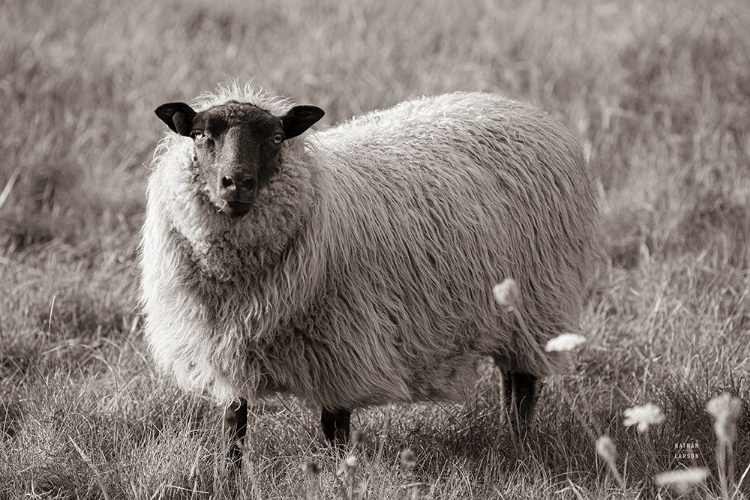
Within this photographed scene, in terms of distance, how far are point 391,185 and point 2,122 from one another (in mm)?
3735

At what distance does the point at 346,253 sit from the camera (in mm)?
3371

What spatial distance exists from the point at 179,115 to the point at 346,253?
2.58ft

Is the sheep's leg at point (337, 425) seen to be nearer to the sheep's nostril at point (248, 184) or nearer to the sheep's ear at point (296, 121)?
the sheep's nostril at point (248, 184)

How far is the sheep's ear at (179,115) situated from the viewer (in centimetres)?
321

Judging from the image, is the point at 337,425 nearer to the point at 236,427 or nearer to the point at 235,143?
the point at 236,427

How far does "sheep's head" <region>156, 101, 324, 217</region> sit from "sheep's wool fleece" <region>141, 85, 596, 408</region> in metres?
0.06

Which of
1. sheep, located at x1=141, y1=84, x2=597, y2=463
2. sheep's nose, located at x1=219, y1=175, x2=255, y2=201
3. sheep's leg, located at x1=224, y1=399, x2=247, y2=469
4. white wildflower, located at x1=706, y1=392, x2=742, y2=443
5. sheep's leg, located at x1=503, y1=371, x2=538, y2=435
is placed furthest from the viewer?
sheep's leg, located at x1=503, y1=371, x2=538, y2=435

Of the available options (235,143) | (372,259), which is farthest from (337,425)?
(235,143)

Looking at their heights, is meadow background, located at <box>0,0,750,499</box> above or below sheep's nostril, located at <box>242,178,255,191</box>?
below

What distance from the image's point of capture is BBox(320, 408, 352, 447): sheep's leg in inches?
137

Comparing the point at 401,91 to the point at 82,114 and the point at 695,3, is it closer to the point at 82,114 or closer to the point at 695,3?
the point at 82,114

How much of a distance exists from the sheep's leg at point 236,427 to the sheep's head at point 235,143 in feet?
2.64

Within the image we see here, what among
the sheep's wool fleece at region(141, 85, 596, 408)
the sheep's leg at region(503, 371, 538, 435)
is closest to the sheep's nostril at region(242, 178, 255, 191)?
the sheep's wool fleece at region(141, 85, 596, 408)

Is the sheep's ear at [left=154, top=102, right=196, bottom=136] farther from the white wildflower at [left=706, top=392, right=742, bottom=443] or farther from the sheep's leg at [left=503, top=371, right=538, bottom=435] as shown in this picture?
the white wildflower at [left=706, top=392, right=742, bottom=443]
